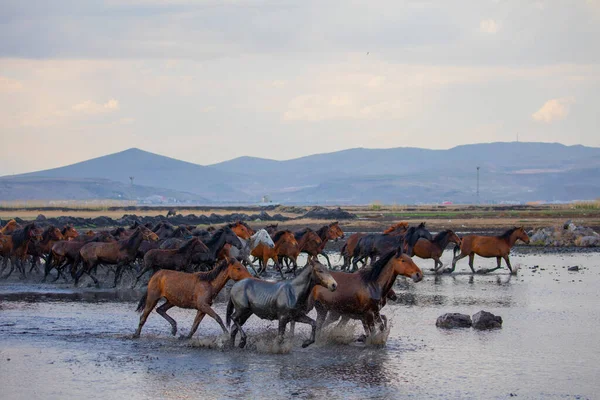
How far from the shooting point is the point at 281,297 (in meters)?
13.2

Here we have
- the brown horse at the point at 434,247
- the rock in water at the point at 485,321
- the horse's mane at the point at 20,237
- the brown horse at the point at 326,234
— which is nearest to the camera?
the rock in water at the point at 485,321

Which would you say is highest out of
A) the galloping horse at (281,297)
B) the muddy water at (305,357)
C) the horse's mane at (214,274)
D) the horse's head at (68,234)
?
the horse's head at (68,234)

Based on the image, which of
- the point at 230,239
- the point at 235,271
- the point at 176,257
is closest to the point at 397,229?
the point at 230,239

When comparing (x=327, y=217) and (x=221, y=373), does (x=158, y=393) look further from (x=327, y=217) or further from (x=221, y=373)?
(x=327, y=217)

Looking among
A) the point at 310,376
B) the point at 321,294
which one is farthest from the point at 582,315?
the point at 310,376

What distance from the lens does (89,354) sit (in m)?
13.5

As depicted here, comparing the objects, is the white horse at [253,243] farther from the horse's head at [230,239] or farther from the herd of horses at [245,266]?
the horse's head at [230,239]

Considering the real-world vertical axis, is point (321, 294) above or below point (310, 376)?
above

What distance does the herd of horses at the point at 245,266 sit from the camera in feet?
44.1

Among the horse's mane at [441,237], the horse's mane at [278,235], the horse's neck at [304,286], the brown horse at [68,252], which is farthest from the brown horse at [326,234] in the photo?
the horse's neck at [304,286]

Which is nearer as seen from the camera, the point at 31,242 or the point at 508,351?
the point at 508,351

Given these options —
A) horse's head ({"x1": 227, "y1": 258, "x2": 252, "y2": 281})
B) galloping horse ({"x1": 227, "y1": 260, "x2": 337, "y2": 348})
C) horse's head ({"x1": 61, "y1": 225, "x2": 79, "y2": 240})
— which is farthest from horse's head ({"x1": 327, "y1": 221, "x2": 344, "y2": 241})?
galloping horse ({"x1": 227, "y1": 260, "x2": 337, "y2": 348})

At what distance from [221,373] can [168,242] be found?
11195 mm

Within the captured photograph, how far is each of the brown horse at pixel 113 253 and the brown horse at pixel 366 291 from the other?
881cm
